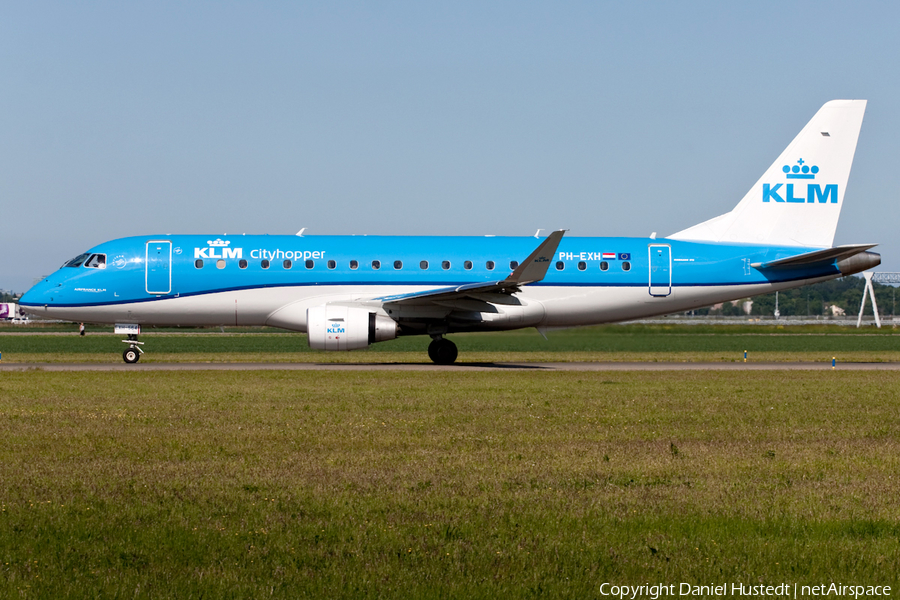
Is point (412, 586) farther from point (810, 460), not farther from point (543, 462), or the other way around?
point (810, 460)

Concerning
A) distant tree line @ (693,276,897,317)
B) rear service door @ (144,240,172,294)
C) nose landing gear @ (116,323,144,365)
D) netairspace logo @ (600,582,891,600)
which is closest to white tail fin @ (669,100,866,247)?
rear service door @ (144,240,172,294)

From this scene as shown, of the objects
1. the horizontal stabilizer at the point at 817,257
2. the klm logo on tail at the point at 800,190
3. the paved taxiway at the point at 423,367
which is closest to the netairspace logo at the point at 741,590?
the paved taxiway at the point at 423,367

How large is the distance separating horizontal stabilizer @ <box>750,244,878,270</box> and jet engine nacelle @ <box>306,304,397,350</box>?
13129 millimetres

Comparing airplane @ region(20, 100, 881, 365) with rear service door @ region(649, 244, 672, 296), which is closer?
airplane @ region(20, 100, 881, 365)

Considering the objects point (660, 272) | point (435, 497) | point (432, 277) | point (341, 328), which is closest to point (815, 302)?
point (660, 272)

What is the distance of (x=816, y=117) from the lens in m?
31.2

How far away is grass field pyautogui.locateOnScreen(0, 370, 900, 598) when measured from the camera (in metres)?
6.47

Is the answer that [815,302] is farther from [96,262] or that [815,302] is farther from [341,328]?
[96,262]

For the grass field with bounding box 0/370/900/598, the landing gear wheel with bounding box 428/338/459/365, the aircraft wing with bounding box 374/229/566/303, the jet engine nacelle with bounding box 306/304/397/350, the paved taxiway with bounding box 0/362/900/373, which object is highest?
the aircraft wing with bounding box 374/229/566/303

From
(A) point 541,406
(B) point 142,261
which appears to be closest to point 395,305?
(B) point 142,261

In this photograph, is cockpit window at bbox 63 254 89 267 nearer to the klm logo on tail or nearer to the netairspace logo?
the klm logo on tail

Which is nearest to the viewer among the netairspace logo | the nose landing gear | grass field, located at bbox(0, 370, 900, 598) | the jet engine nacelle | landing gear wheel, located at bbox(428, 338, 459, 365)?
the netairspace logo

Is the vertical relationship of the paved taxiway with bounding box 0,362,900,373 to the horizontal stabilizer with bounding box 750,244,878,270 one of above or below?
below

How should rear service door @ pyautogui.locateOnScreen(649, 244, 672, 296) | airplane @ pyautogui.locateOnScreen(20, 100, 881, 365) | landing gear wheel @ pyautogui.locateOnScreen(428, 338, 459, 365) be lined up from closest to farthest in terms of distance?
airplane @ pyautogui.locateOnScreen(20, 100, 881, 365) → landing gear wheel @ pyautogui.locateOnScreen(428, 338, 459, 365) → rear service door @ pyautogui.locateOnScreen(649, 244, 672, 296)
